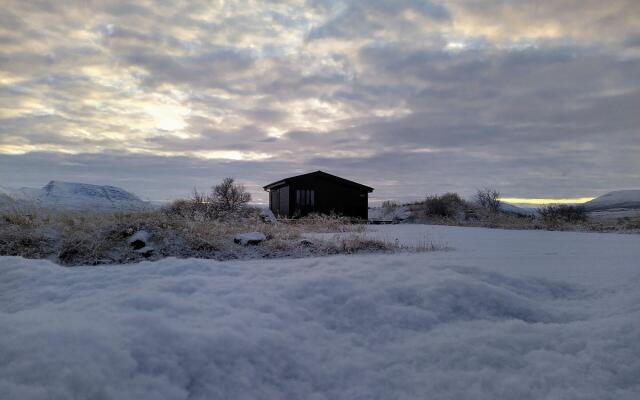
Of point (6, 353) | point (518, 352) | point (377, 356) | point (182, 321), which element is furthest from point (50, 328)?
point (518, 352)

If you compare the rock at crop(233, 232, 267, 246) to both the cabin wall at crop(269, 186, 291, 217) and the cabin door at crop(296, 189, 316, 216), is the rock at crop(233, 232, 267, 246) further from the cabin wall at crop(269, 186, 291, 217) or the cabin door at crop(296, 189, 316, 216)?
the cabin door at crop(296, 189, 316, 216)

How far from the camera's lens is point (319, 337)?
2.99 meters

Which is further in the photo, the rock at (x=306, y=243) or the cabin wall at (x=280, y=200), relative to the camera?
the cabin wall at (x=280, y=200)

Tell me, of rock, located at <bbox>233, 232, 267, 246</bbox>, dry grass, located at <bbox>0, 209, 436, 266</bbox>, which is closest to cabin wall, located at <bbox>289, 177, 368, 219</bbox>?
rock, located at <bbox>233, 232, 267, 246</bbox>

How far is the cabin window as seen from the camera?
87.7 feet

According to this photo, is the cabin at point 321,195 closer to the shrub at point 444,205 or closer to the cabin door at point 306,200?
the cabin door at point 306,200

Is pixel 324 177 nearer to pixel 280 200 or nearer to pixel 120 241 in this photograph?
pixel 280 200

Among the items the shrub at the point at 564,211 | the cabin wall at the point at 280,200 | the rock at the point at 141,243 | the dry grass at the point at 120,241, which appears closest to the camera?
the dry grass at the point at 120,241

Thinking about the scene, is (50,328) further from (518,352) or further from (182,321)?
(518,352)

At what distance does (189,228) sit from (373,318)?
5975mm

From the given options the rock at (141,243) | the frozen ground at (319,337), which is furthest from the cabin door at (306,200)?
the frozen ground at (319,337)

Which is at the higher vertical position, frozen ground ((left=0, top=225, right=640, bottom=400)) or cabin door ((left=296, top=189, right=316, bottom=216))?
cabin door ((left=296, top=189, right=316, bottom=216))

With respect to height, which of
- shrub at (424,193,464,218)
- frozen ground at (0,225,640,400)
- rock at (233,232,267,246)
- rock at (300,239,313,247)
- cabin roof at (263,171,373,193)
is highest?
cabin roof at (263,171,373,193)

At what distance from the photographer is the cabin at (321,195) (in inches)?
1043
